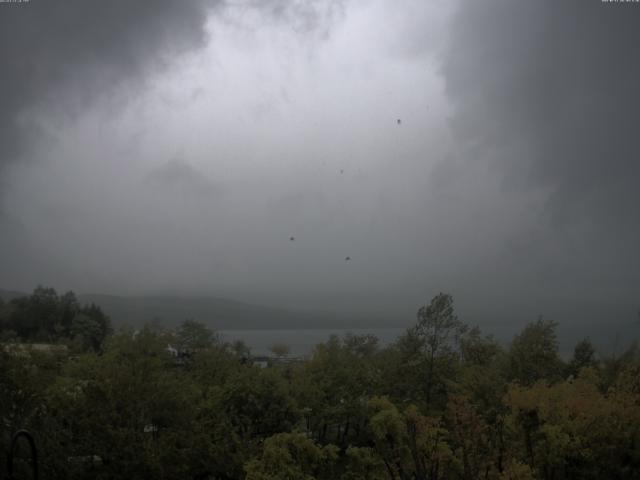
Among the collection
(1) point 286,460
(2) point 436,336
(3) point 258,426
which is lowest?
(3) point 258,426

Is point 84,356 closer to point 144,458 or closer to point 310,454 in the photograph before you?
point 144,458

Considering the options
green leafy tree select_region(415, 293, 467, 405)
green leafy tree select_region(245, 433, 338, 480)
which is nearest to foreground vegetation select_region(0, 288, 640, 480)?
green leafy tree select_region(245, 433, 338, 480)

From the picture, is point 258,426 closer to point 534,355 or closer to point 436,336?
point 436,336

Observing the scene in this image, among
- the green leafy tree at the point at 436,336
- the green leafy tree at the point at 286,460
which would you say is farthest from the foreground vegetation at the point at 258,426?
the green leafy tree at the point at 436,336

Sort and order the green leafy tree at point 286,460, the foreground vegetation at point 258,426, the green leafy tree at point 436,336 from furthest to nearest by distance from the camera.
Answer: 1. the green leafy tree at point 436,336
2. the foreground vegetation at point 258,426
3. the green leafy tree at point 286,460

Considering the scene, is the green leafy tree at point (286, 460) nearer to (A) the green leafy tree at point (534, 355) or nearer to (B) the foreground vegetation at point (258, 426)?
(B) the foreground vegetation at point (258, 426)

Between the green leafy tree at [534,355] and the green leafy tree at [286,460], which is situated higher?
the green leafy tree at [534,355]

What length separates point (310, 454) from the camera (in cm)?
2173

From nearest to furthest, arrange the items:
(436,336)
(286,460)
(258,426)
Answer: (286,460) → (258,426) → (436,336)

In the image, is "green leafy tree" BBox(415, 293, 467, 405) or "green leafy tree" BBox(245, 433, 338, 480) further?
"green leafy tree" BBox(415, 293, 467, 405)

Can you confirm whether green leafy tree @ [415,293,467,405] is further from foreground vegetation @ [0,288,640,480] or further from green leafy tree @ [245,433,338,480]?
green leafy tree @ [245,433,338,480]

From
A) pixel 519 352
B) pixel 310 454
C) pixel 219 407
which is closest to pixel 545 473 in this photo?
pixel 310 454

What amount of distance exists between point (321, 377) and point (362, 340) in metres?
27.6

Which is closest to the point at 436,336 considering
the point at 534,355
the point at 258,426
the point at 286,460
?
the point at 534,355
